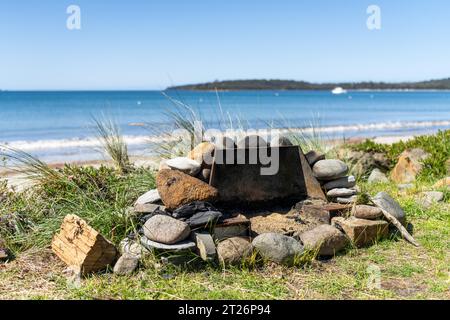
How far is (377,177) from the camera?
28.1 feet

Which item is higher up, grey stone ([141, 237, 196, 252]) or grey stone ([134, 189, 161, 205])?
grey stone ([134, 189, 161, 205])

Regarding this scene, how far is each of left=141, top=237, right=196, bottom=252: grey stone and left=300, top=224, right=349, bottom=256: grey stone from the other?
116 centimetres

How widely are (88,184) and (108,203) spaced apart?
1.54ft

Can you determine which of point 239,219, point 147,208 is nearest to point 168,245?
point 147,208

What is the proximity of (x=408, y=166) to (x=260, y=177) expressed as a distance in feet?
13.8

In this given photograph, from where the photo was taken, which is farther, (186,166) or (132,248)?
(186,166)

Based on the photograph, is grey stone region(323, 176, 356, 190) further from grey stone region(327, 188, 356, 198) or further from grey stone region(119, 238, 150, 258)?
grey stone region(119, 238, 150, 258)

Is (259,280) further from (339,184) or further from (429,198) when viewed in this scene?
(429,198)

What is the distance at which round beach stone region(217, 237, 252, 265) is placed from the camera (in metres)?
4.63

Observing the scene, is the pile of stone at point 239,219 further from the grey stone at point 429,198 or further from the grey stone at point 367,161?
the grey stone at point 367,161

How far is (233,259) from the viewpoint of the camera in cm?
464

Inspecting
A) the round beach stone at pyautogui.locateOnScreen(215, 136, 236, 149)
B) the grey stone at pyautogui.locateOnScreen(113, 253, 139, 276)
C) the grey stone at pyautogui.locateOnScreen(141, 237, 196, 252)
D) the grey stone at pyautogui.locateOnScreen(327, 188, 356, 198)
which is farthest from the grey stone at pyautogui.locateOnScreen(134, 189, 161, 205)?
the grey stone at pyautogui.locateOnScreen(327, 188, 356, 198)
